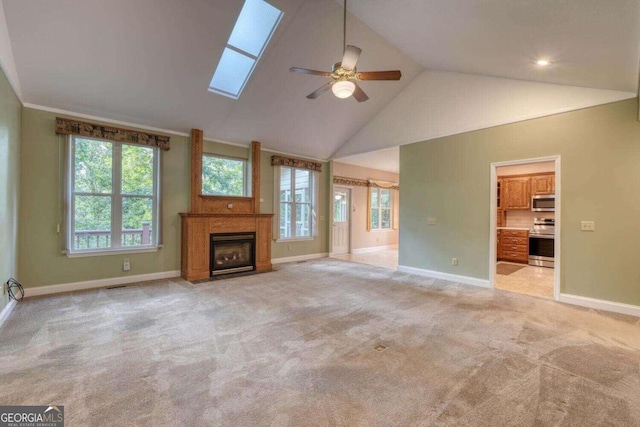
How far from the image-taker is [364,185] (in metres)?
8.52

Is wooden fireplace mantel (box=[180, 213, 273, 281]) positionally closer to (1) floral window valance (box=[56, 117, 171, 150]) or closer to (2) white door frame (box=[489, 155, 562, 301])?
(1) floral window valance (box=[56, 117, 171, 150])

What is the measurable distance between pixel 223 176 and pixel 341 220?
3.76 meters

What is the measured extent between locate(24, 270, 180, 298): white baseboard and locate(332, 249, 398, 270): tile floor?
13.5ft

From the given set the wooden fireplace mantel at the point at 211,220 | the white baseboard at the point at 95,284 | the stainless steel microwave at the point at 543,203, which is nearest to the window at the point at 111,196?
the white baseboard at the point at 95,284

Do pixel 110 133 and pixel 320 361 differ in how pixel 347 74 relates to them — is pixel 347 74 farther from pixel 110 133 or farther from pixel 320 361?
pixel 110 133

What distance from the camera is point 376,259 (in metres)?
7.20

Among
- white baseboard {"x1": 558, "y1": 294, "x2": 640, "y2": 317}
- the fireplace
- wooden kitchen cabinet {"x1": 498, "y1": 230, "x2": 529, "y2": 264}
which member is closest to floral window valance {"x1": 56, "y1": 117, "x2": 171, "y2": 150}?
the fireplace

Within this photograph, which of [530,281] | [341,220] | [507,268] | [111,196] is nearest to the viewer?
[111,196]

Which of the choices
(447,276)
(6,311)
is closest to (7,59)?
(6,311)

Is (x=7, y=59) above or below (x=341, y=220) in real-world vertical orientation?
above

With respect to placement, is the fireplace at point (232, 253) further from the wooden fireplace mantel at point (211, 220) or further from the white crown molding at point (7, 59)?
the white crown molding at point (7, 59)

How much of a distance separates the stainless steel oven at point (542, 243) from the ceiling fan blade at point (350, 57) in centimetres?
632

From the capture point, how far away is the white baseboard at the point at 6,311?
2.94 metres

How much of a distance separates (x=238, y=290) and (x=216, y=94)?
323 centimetres
